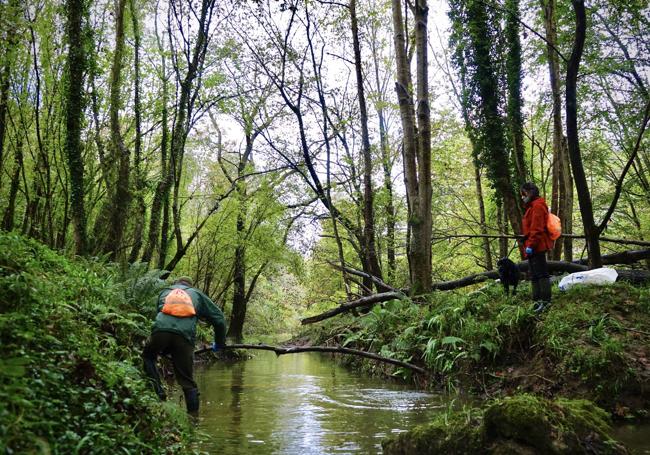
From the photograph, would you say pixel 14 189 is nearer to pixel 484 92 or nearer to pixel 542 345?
pixel 542 345

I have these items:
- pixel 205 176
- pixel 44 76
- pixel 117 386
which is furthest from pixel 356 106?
pixel 117 386

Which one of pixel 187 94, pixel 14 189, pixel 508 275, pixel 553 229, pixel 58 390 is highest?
pixel 187 94

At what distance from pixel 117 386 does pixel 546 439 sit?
3441mm

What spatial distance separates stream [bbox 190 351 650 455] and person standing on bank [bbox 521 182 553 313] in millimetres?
2522

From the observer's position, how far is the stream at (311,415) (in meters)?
4.75

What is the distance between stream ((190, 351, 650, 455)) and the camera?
4.75m

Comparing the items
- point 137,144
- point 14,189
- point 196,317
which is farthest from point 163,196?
point 196,317

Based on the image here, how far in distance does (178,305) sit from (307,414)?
7.75 feet

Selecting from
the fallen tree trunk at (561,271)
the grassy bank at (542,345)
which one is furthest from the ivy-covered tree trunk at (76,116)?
the grassy bank at (542,345)

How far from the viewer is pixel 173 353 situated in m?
6.20

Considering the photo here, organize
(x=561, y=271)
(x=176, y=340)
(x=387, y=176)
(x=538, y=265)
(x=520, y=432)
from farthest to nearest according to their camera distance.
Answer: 1. (x=387, y=176)
2. (x=561, y=271)
3. (x=538, y=265)
4. (x=176, y=340)
5. (x=520, y=432)

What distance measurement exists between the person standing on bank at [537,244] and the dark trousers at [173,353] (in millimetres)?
5696

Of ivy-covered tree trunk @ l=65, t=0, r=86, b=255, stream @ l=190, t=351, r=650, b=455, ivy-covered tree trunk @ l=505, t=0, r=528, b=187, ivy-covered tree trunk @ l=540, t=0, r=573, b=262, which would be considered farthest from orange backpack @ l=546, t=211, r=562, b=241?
ivy-covered tree trunk @ l=65, t=0, r=86, b=255

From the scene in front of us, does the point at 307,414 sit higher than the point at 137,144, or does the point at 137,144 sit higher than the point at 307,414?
the point at 137,144
